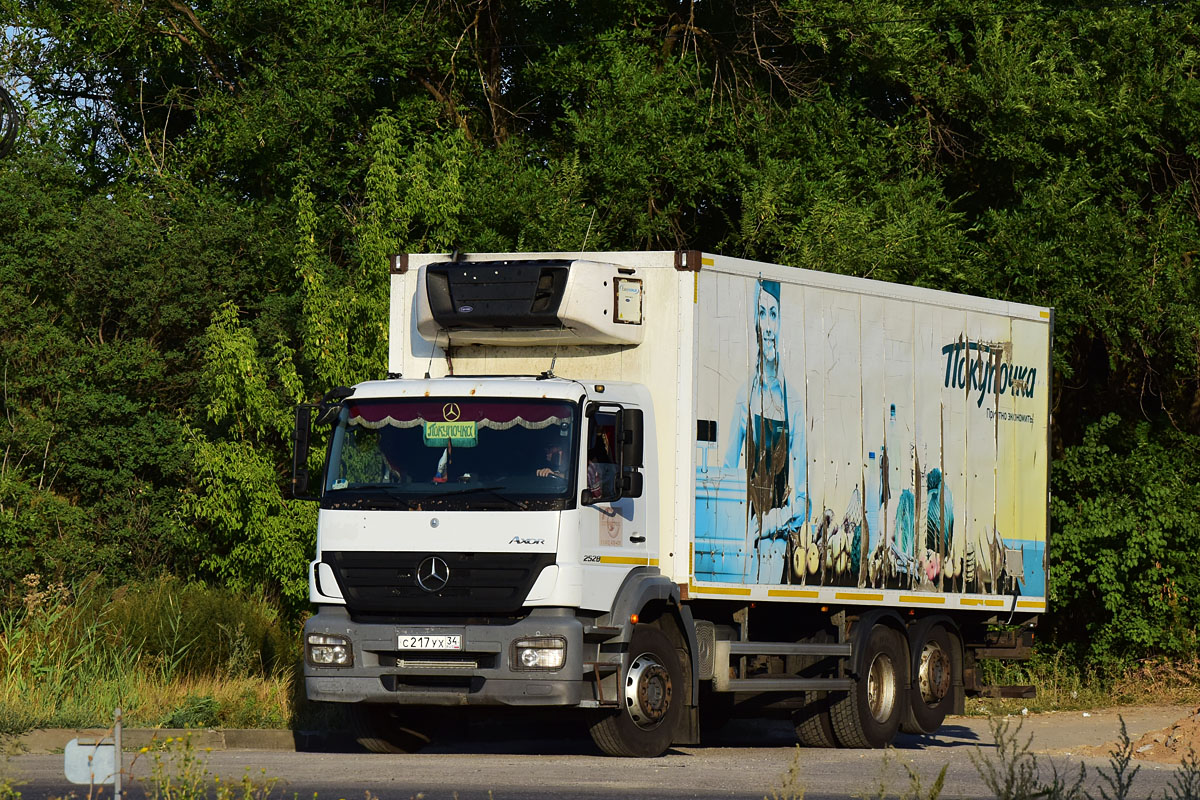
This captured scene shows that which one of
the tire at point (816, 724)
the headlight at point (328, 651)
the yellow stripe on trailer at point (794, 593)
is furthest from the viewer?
the tire at point (816, 724)

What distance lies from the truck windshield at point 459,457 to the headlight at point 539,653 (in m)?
0.96

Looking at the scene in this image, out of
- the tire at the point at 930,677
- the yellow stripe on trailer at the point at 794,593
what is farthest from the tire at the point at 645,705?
the tire at the point at 930,677

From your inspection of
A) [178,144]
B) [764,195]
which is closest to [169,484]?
[178,144]

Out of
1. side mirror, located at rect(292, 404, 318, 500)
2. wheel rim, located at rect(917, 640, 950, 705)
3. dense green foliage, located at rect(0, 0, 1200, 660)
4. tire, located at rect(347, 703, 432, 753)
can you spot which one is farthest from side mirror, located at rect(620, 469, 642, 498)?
dense green foliage, located at rect(0, 0, 1200, 660)

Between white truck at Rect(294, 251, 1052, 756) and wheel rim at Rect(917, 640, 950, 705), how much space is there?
5cm

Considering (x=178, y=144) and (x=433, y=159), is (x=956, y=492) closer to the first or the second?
(x=433, y=159)

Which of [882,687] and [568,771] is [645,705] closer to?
[568,771]

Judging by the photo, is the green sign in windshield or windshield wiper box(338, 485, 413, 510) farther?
the green sign in windshield

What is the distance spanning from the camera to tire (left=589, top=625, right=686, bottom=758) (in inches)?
510

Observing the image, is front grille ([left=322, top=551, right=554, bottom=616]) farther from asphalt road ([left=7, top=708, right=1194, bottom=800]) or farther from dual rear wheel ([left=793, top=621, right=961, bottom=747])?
dual rear wheel ([left=793, top=621, right=961, bottom=747])

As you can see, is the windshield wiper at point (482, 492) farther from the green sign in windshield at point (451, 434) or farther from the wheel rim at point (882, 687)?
the wheel rim at point (882, 687)

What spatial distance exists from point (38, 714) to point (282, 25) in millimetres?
13683

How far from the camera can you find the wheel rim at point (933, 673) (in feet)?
53.5

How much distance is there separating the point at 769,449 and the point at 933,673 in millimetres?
3679
